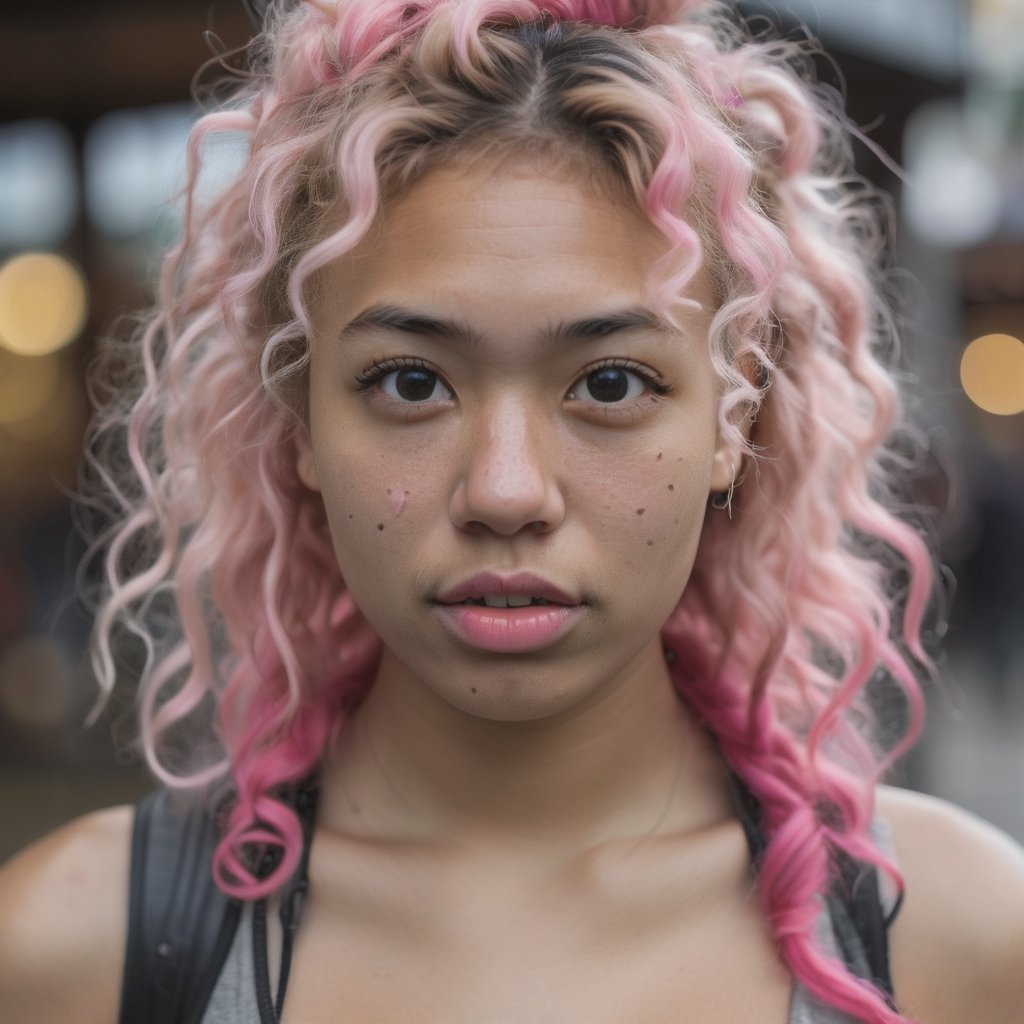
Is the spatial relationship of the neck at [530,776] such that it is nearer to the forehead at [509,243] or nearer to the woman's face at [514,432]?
the woman's face at [514,432]

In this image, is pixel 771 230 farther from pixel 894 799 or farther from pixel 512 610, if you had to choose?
pixel 894 799

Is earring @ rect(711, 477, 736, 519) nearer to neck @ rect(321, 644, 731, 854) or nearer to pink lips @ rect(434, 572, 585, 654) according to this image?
neck @ rect(321, 644, 731, 854)

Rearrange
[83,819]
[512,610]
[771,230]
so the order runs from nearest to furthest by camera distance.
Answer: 1. [512,610]
2. [771,230]
3. [83,819]

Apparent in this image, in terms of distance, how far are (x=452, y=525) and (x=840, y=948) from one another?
29.1 inches

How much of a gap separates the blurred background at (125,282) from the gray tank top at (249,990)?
3.53 meters

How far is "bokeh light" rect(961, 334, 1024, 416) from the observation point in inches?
621

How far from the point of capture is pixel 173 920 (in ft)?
6.46

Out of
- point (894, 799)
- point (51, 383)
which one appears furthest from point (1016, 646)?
point (894, 799)

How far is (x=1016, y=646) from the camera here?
33.7 feet

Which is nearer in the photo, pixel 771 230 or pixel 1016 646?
pixel 771 230

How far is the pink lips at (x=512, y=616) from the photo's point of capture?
177 centimetres

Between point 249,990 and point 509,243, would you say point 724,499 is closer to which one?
point 509,243

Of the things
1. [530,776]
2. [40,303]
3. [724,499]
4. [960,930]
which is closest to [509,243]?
[724,499]

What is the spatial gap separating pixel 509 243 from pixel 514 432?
0.22 meters
